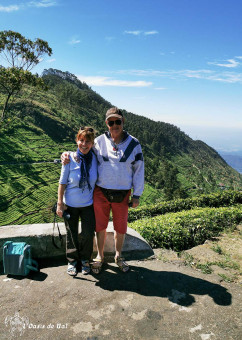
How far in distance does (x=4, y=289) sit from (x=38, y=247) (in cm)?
81

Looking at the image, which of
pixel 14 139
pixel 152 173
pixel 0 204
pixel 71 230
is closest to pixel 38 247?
pixel 71 230

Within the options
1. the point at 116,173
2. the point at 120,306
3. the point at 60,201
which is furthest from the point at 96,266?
the point at 116,173

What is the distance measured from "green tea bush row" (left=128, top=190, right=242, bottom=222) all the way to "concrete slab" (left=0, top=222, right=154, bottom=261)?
773 centimetres

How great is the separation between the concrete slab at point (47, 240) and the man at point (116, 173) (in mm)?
396

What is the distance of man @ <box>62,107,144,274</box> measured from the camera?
3.49 metres

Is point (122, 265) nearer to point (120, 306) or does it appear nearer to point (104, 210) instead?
point (120, 306)

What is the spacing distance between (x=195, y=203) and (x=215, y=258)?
24.8ft

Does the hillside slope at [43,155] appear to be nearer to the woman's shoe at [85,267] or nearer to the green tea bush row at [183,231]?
the green tea bush row at [183,231]

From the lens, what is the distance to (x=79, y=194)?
3.52m

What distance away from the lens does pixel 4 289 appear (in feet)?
10.6

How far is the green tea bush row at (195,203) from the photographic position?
439 inches

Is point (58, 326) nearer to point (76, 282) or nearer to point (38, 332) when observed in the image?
point (38, 332)

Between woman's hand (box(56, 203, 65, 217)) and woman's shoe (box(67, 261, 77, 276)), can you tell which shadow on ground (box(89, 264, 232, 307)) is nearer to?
woman's shoe (box(67, 261, 77, 276))

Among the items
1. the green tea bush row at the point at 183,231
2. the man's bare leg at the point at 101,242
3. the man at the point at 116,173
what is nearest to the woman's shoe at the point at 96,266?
the man at the point at 116,173
